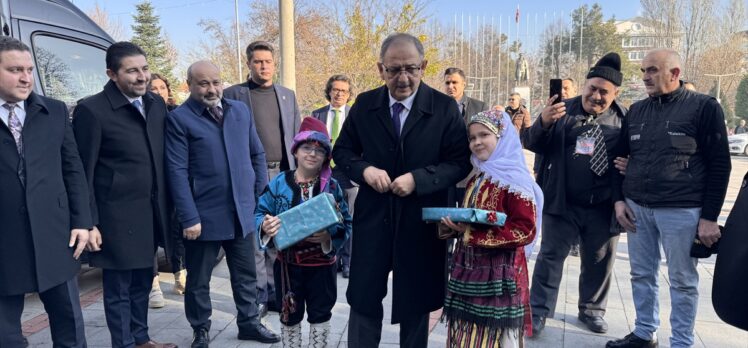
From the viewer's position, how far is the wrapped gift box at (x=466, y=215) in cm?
225

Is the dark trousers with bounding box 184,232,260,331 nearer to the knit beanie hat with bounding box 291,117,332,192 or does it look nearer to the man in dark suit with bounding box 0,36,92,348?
the man in dark suit with bounding box 0,36,92,348

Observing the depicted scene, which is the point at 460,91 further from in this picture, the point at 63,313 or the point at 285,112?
the point at 63,313

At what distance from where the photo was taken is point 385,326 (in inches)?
150

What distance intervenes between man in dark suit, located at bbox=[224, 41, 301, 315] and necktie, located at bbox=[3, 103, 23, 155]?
1.65m

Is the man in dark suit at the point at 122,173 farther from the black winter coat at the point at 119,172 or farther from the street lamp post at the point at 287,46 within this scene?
the street lamp post at the point at 287,46

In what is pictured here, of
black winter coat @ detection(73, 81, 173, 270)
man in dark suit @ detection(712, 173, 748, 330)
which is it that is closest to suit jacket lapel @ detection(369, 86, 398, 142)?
man in dark suit @ detection(712, 173, 748, 330)

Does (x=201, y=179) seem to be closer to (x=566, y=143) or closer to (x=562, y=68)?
(x=566, y=143)

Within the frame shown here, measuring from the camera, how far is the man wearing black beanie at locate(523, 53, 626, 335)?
11.4ft

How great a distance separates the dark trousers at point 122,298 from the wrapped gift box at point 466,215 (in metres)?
2.01

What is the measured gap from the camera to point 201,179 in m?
3.21

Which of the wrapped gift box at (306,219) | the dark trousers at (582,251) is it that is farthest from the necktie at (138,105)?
the dark trousers at (582,251)

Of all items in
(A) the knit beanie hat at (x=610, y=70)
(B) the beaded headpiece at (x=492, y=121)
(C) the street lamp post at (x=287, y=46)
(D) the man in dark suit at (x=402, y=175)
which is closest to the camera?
(D) the man in dark suit at (x=402, y=175)

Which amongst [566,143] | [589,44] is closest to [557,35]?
[589,44]

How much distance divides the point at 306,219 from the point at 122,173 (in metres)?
1.28
